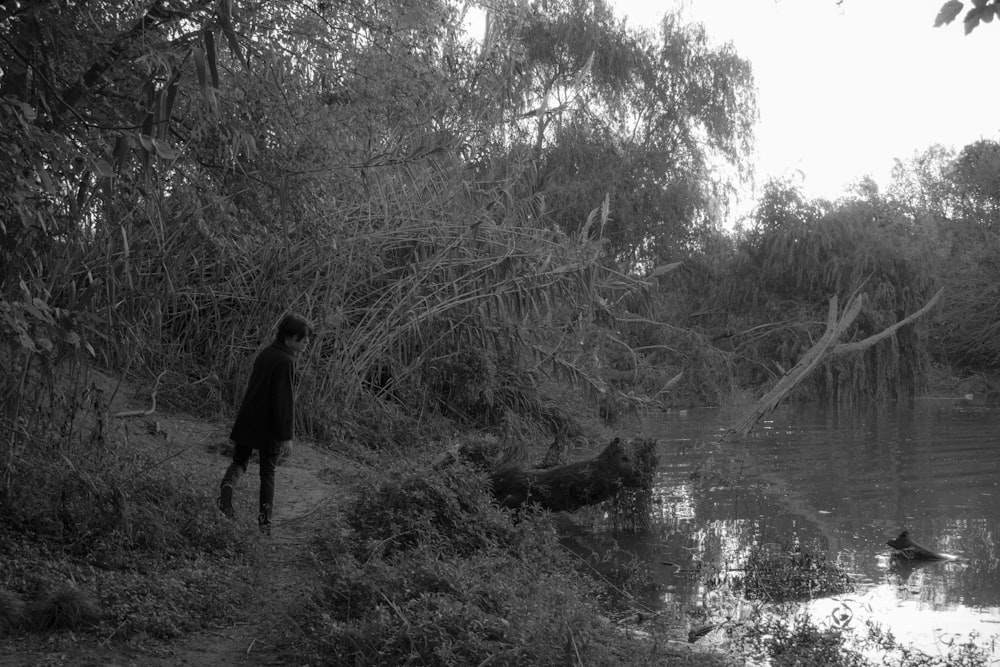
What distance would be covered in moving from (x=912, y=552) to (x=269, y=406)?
223 inches

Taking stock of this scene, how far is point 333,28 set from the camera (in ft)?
25.3

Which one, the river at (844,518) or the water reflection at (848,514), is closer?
the river at (844,518)

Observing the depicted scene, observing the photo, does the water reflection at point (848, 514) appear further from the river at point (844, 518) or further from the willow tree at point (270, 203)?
the willow tree at point (270, 203)

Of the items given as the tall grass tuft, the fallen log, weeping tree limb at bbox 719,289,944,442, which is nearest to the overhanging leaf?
the tall grass tuft

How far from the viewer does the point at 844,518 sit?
1116 centimetres

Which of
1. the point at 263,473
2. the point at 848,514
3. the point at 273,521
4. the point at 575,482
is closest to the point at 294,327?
the point at 263,473

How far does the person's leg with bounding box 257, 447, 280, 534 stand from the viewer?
7102mm

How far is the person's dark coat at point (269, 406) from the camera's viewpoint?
7.07 meters

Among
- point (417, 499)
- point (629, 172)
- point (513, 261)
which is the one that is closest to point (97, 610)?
point (417, 499)

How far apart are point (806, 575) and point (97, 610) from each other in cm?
534

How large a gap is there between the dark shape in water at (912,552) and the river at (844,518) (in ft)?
0.50

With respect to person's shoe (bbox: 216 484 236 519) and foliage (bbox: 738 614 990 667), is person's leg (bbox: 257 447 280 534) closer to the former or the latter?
person's shoe (bbox: 216 484 236 519)

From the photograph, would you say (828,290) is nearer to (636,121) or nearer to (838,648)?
(636,121)

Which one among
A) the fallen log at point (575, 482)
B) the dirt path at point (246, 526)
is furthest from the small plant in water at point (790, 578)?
the dirt path at point (246, 526)
